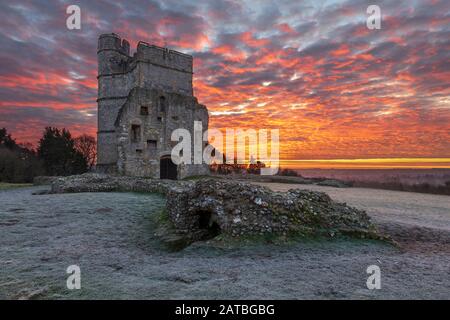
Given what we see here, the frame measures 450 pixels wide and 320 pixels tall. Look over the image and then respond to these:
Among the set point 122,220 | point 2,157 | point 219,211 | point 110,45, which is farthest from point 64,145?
→ point 219,211

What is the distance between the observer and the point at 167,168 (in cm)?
2730

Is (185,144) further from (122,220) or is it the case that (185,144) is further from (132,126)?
(122,220)

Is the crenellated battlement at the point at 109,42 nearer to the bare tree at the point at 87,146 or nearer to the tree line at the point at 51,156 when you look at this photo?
the tree line at the point at 51,156

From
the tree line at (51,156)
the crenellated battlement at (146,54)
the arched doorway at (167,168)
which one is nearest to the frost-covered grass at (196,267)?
the arched doorway at (167,168)

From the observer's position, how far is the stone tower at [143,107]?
24406 millimetres

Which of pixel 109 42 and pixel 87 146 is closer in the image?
pixel 109 42

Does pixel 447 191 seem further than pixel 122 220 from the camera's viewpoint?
Yes

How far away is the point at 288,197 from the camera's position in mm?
7852

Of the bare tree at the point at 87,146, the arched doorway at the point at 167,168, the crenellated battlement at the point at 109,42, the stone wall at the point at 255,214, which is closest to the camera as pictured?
the stone wall at the point at 255,214

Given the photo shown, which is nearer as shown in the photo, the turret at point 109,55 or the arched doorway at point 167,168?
the arched doorway at point 167,168

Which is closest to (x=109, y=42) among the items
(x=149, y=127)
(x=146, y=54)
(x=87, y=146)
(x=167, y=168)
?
(x=146, y=54)

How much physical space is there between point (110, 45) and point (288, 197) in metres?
29.6

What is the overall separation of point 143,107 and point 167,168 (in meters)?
6.24

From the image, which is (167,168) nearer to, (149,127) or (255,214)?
(149,127)
